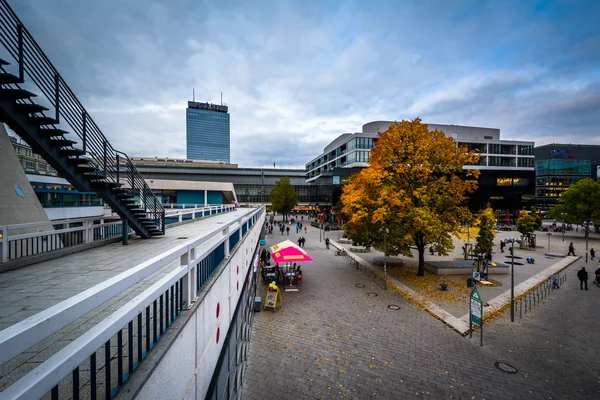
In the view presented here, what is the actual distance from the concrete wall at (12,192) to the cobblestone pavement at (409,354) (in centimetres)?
979

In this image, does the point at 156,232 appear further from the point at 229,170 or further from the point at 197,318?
the point at 229,170

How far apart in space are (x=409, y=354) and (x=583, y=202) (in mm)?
50403


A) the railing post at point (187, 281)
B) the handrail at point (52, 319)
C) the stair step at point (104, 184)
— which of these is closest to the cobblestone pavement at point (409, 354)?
the railing post at point (187, 281)

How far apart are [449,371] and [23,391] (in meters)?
10.1

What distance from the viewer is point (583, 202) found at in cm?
4125

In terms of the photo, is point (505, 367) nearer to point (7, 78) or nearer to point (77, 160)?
point (77, 160)

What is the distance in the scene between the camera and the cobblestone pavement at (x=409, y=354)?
7566 millimetres

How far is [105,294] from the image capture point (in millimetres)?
1910

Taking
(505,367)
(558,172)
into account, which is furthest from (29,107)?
(558,172)

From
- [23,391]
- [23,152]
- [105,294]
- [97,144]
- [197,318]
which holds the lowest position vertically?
[197,318]

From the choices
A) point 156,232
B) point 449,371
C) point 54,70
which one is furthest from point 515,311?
point 54,70

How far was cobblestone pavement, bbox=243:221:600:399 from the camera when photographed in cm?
757

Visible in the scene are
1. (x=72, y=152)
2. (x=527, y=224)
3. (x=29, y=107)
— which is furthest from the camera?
(x=527, y=224)

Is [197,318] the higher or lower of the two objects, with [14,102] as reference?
lower
